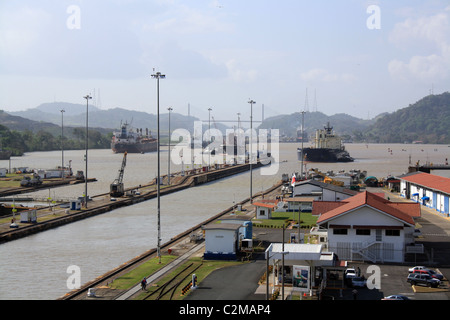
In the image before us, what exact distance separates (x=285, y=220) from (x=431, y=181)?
48.4 ft

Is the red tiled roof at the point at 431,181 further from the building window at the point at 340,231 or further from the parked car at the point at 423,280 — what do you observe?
→ the parked car at the point at 423,280

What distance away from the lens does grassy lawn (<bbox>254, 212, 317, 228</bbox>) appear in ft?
101

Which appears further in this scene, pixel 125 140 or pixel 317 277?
pixel 125 140

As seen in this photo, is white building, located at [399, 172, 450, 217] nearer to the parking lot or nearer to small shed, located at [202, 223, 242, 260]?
the parking lot

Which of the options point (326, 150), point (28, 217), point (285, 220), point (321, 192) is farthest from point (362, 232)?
point (326, 150)

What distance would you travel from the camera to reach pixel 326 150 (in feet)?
360

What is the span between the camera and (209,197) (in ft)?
168

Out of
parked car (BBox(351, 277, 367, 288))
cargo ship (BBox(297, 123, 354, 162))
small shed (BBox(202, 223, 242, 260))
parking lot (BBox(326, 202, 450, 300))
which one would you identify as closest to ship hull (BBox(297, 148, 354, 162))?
cargo ship (BBox(297, 123, 354, 162))

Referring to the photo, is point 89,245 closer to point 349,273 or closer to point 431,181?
point 349,273

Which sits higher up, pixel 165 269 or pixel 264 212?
pixel 264 212

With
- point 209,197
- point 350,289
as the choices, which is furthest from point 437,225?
point 209,197

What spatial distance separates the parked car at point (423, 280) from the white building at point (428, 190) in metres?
18.0
